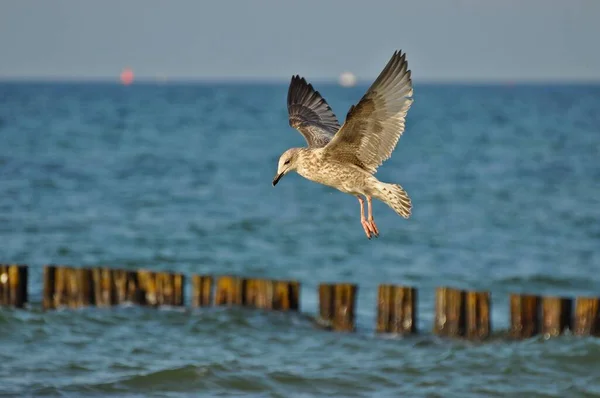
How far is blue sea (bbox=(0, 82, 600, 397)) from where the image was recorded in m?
12.8

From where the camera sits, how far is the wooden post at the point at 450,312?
13.9 m

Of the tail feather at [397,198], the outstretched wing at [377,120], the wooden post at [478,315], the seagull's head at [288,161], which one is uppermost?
the outstretched wing at [377,120]

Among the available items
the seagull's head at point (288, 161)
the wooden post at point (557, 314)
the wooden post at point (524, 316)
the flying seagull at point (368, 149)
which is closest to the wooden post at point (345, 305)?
the wooden post at point (524, 316)

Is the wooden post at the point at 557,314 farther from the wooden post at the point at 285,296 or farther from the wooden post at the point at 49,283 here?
the wooden post at the point at 49,283

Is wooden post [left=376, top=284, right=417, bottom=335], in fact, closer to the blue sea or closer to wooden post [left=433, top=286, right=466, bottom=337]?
the blue sea

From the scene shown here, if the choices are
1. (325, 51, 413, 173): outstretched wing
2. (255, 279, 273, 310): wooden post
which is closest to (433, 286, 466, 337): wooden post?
(255, 279, 273, 310): wooden post

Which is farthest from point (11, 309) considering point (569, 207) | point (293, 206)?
point (569, 207)

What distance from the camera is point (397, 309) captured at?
46.5ft

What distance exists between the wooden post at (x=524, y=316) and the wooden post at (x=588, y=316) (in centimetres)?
48

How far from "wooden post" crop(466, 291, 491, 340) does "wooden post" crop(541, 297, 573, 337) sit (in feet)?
2.28

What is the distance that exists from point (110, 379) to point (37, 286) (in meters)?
5.03

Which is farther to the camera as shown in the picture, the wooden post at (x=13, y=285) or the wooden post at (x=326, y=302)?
the wooden post at (x=13, y=285)

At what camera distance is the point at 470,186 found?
3447 centimetres

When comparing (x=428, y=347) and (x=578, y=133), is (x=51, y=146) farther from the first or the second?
(x=428, y=347)
